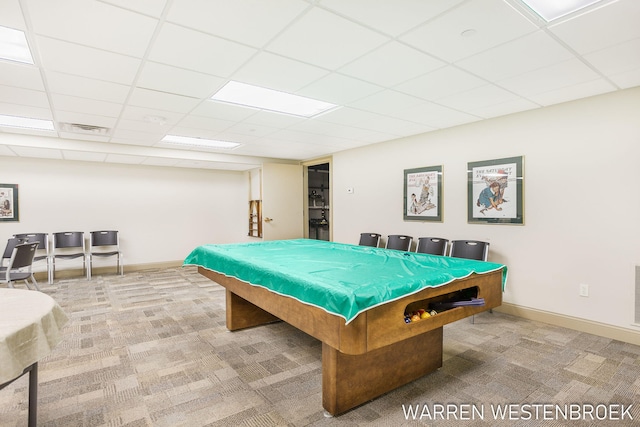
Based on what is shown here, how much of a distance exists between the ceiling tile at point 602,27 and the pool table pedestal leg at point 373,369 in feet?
7.43

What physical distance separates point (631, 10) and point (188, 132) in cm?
474

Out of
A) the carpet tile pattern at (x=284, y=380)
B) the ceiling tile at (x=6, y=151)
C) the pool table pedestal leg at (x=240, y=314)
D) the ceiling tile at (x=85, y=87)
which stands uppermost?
the ceiling tile at (x=85, y=87)

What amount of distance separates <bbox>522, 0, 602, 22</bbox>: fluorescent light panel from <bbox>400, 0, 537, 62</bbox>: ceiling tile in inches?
3.2

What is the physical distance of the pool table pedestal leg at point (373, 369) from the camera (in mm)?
2070

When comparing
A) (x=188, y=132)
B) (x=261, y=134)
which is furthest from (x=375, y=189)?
(x=188, y=132)

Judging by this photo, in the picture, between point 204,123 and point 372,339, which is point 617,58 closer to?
point 372,339

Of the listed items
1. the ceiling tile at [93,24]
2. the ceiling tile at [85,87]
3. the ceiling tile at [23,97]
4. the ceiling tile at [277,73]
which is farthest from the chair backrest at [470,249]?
the ceiling tile at [23,97]

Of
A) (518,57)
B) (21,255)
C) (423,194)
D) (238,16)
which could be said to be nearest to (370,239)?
(423,194)

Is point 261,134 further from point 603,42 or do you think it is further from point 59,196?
point 59,196

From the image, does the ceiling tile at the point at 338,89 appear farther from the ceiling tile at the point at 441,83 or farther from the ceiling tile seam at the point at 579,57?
the ceiling tile seam at the point at 579,57

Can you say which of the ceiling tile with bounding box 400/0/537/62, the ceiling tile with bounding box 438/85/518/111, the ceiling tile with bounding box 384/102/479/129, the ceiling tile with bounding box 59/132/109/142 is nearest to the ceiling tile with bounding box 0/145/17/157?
the ceiling tile with bounding box 59/132/109/142

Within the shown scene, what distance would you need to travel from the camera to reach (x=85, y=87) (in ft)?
9.90

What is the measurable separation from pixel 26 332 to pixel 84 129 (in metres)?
4.11

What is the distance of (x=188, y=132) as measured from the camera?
484cm
